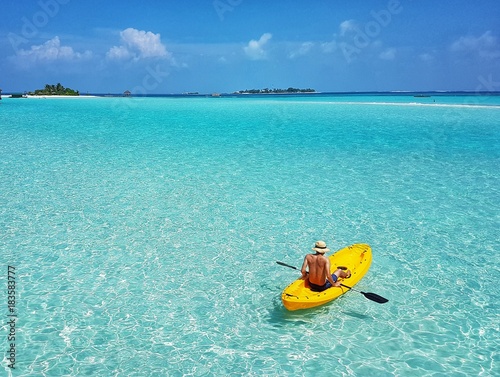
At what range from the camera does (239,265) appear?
844 centimetres

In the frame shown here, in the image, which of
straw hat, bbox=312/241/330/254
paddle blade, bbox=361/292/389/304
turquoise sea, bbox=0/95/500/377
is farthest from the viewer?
straw hat, bbox=312/241/330/254

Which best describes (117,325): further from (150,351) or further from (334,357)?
(334,357)

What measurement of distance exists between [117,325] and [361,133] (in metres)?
26.1

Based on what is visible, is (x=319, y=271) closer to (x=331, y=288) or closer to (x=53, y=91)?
(x=331, y=288)

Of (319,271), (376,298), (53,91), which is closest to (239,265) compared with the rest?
(319,271)

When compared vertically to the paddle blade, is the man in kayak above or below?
above

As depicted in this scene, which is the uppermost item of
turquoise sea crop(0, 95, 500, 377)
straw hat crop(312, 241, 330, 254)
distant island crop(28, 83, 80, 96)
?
distant island crop(28, 83, 80, 96)

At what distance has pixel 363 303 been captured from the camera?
7.04m

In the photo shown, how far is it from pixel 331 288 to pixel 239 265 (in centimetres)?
231

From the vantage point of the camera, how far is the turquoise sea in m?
5.78

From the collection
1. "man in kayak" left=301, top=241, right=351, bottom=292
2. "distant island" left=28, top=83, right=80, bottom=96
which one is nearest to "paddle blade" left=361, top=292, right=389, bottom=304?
"man in kayak" left=301, top=241, right=351, bottom=292

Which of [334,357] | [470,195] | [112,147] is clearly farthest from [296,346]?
[112,147]

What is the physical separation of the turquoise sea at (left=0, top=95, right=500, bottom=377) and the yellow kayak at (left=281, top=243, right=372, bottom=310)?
0.28 metres

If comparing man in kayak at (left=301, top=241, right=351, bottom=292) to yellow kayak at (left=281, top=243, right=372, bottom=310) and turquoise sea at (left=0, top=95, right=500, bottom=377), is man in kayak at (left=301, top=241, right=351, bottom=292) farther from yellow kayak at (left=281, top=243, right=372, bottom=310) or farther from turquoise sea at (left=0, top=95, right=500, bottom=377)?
turquoise sea at (left=0, top=95, right=500, bottom=377)
